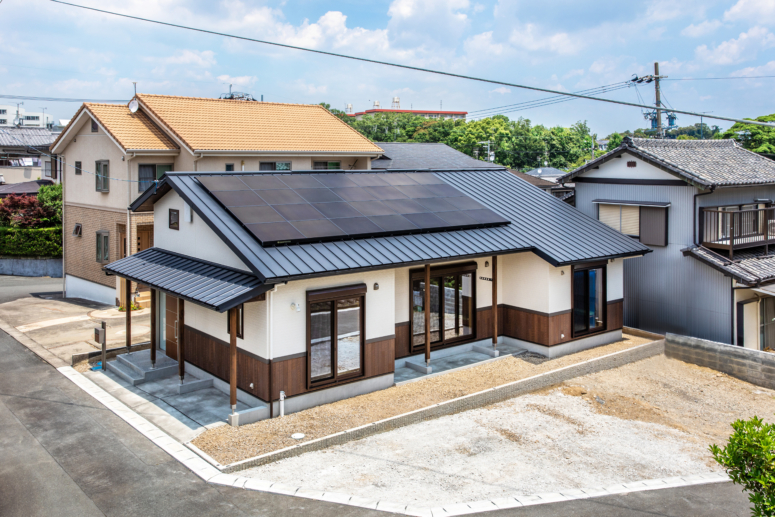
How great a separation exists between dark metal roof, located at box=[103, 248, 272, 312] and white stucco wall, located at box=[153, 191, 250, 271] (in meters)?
0.15

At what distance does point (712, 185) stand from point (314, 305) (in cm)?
1296

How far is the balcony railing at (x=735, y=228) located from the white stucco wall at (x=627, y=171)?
5.75ft

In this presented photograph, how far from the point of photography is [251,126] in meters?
27.1

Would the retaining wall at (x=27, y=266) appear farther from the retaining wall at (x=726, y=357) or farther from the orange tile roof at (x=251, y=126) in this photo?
the retaining wall at (x=726, y=357)

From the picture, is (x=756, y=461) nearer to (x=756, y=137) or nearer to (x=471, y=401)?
(x=471, y=401)

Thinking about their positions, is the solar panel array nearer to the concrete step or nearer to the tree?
the concrete step

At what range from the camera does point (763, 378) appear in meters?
16.8

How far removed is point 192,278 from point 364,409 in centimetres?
473

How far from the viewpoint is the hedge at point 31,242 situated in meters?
32.1

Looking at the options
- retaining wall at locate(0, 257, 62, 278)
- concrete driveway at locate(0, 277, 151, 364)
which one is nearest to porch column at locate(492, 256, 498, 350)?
concrete driveway at locate(0, 277, 151, 364)

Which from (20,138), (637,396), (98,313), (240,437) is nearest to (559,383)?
(637,396)

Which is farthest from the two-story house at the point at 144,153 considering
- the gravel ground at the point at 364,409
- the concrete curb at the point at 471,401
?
the concrete curb at the point at 471,401

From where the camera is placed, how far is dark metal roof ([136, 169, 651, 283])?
13.2 meters

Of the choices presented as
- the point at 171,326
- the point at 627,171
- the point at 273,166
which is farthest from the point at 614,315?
the point at 273,166
